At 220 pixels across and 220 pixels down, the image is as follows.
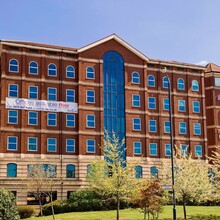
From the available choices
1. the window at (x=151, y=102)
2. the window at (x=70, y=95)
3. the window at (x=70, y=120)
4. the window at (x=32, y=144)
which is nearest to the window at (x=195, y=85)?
the window at (x=151, y=102)

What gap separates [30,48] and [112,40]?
11.1m

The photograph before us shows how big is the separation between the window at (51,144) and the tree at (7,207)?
111ft

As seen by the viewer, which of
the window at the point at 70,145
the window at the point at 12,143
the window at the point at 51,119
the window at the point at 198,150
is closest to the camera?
the window at the point at 12,143

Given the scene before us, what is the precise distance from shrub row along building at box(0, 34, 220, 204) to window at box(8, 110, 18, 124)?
116 millimetres

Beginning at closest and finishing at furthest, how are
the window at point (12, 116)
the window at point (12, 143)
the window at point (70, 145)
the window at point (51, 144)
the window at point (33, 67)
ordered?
the window at point (12, 143) → the window at point (12, 116) → the window at point (51, 144) → the window at point (70, 145) → the window at point (33, 67)

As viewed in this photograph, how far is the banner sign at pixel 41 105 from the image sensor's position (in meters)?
54.5

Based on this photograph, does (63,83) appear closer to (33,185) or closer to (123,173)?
(33,185)

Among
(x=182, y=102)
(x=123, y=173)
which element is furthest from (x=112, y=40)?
(x=123, y=173)

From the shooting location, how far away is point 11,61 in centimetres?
5572

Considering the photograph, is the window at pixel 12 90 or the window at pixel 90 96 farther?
the window at pixel 90 96

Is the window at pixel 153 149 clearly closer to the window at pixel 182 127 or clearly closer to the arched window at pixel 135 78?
the window at pixel 182 127

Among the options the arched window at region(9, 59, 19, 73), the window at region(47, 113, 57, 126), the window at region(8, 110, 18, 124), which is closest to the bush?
the window at region(8, 110, 18, 124)

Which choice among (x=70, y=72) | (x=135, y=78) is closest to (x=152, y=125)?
(x=135, y=78)

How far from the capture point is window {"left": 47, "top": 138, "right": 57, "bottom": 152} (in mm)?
55547
